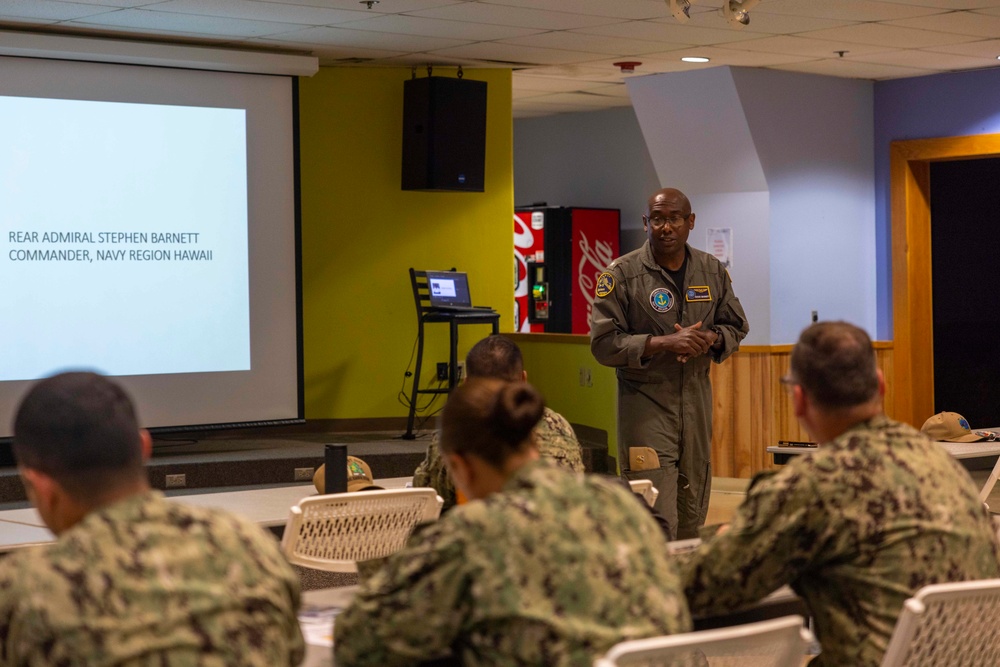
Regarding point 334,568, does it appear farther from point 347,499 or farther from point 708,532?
point 708,532

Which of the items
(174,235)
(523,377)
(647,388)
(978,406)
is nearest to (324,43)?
(174,235)

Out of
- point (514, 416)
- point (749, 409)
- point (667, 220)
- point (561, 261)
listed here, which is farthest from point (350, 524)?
point (561, 261)

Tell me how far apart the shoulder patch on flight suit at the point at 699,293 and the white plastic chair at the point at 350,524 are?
6.66 ft

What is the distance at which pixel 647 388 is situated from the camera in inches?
183

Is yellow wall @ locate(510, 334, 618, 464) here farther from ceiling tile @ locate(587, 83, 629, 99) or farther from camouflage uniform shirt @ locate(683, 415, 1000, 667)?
camouflage uniform shirt @ locate(683, 415, 1000, 667)

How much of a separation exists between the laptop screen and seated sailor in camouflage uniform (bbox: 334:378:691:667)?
533 centimetres

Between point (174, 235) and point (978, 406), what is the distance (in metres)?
5.50

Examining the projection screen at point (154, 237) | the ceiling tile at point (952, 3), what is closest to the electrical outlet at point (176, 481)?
the projection screen at point (154, 237)

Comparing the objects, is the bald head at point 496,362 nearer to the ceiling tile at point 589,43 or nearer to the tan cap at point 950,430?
the tan cap at point 950,430

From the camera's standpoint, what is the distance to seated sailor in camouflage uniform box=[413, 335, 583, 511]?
122 inches

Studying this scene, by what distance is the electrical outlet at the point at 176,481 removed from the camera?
623cm

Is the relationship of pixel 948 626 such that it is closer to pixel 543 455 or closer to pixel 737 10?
pixel 543 455

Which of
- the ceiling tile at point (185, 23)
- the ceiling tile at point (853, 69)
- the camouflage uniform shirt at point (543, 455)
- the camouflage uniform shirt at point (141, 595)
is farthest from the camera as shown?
the ceiling tile at point (853, 69)

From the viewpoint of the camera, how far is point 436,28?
636 cm
